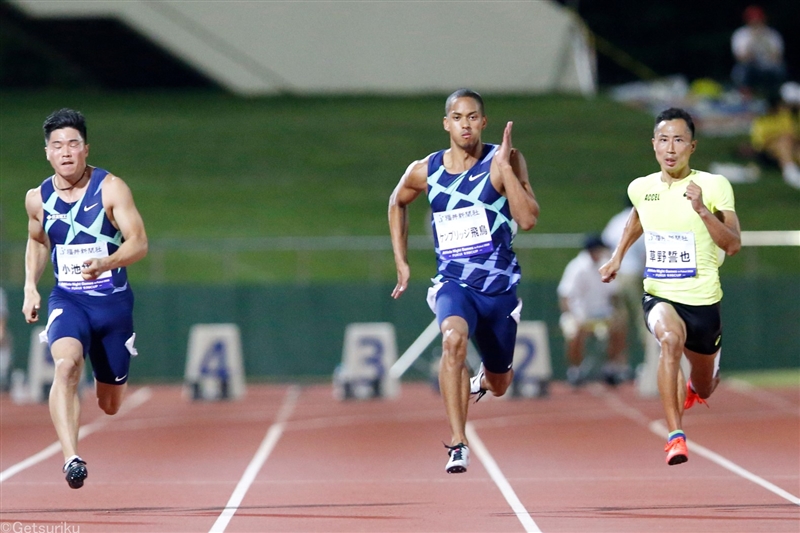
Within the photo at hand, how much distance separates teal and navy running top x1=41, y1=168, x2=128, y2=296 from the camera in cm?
823

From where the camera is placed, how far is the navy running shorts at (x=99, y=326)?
27.0 ft

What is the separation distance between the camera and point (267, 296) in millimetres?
20922

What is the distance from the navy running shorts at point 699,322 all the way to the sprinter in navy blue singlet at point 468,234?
3.05 ft

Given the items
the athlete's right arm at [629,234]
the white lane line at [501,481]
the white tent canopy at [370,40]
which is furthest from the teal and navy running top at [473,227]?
the white tent canopy at [370,40]

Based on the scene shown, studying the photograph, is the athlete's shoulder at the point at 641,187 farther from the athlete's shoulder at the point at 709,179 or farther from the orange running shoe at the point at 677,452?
the orange running shoe at the point at 677,452

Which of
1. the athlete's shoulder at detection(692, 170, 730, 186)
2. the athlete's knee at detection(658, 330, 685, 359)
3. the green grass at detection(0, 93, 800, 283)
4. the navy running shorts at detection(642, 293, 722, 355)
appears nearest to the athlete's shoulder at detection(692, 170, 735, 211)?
the athlete's shoulder at detection(692, 170, 730, 186)

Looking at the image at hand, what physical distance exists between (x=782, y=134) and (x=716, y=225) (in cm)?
1999

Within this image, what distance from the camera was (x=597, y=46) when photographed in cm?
4388

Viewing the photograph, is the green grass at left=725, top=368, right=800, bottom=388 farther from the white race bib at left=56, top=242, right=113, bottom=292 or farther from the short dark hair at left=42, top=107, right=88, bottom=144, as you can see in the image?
the short dark hair at left=42, top=107, right=88, bottom=144

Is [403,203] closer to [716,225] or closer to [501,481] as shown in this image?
[716,225]

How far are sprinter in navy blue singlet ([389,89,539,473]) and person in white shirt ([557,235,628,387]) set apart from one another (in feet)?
29.5

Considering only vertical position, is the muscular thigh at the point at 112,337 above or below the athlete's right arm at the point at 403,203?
below

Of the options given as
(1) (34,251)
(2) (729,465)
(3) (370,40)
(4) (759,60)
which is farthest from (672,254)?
(3) (370,40)

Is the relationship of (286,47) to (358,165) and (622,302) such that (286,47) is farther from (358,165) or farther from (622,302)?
(622,302)
